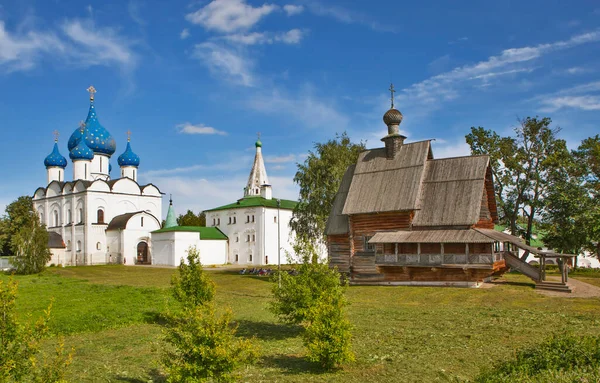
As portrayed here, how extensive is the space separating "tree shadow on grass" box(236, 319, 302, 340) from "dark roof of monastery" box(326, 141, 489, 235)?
1304cm

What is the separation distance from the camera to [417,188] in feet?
93.4

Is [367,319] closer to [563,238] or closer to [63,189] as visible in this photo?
[563,238]

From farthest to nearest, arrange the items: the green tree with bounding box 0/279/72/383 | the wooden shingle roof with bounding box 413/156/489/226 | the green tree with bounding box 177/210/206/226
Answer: the green tree with bounding box 177/210/206/226
the wooden shingle roof with bounding box 413/156/489/226
the green tree with bounding box 0/279/72/383

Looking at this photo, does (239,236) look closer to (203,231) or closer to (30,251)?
(203,231)

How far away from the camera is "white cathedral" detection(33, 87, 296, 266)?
55.7 metres

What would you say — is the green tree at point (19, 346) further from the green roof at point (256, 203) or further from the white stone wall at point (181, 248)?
the green roof at point (256, 203)

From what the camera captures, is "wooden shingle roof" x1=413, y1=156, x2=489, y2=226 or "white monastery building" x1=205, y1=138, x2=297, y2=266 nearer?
"wooden shingle roof" x1=413, y1=156, x2=489, y2=226

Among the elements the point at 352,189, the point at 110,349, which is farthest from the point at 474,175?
the point at 110,349

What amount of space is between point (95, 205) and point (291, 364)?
53448 mm

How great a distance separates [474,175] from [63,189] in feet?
173

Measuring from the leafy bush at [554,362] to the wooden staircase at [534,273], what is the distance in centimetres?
1550

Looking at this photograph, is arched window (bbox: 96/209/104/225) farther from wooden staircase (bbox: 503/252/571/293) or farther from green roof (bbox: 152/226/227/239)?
wooden staircase (bbox: 503/252/571/293)

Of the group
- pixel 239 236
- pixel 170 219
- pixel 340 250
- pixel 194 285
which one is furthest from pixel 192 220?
pixel 194 285

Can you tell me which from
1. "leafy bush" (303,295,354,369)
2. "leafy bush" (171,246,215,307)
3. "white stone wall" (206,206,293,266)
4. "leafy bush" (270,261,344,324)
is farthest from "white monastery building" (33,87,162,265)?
"leafy bush" (303,295,354,369)
